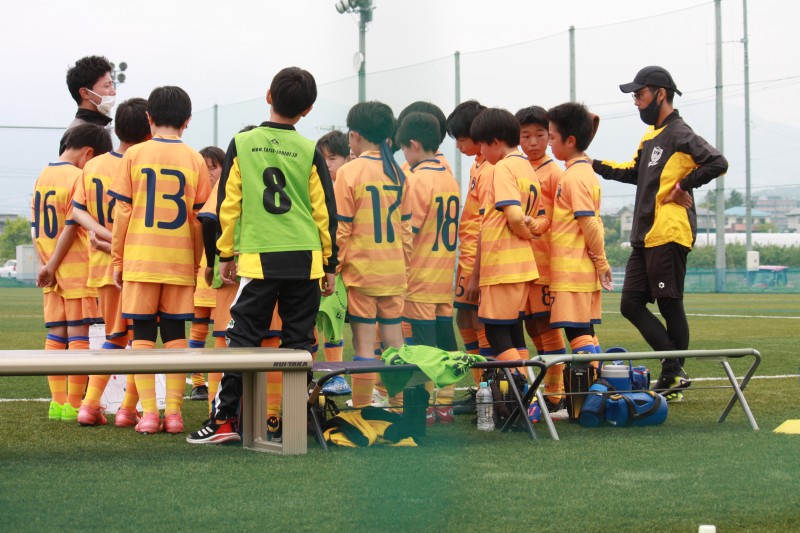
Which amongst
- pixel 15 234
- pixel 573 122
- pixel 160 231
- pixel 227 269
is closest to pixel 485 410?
pixel 227 269

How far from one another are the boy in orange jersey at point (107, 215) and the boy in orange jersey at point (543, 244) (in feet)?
6.94

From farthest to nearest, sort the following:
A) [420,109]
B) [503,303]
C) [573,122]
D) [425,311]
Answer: [573,122] → [503,303] → [425,311] → [420,109]

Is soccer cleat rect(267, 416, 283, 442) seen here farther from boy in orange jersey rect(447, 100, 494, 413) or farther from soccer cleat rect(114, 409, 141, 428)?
boy in orange jersey rect(447, 100, 494, 413)

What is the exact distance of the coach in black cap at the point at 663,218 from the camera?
5.99 m

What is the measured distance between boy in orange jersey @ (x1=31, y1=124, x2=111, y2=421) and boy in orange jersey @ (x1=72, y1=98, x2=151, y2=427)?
0.19m

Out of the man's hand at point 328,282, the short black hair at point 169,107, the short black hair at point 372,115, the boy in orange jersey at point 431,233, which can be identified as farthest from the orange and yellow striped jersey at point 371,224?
the short black hair at point 372,115

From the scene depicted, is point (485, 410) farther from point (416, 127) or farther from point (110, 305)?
point (416, 127)

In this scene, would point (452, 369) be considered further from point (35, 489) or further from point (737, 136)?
point (737, 136)

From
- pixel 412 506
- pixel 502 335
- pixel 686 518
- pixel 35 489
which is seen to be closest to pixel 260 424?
pixel 35 489

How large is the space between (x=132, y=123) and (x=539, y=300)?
7.94ft

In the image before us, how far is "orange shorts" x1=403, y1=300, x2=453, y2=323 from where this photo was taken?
4.16 metres

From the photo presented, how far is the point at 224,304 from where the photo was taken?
5.20 meters

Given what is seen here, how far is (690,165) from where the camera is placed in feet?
19.8

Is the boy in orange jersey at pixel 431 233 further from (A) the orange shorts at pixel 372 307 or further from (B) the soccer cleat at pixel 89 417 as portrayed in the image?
(B) the soccer cleat at pixel 89 417
